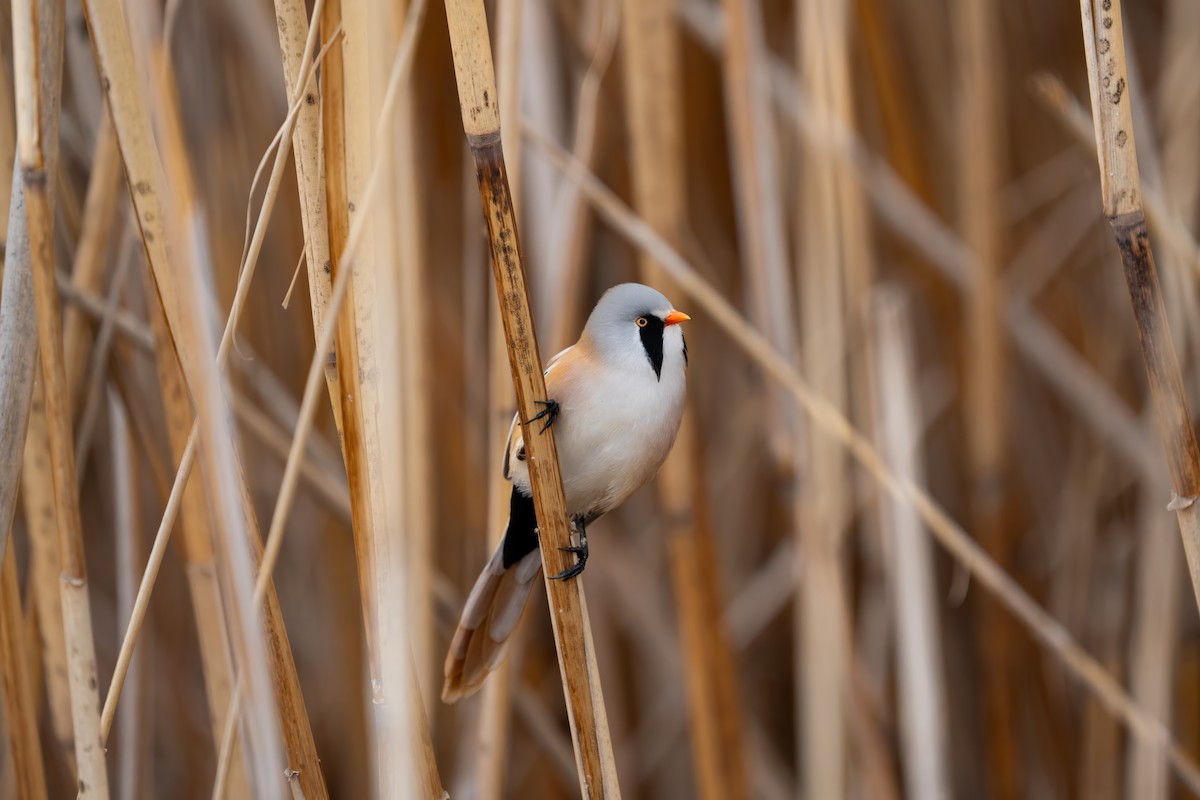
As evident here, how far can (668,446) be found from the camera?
52.2 inches

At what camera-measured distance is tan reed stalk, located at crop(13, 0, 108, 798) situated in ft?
2.74

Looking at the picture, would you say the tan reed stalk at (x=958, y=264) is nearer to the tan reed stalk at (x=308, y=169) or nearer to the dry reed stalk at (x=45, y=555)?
the tan reed stalk at (x=308, y=169)

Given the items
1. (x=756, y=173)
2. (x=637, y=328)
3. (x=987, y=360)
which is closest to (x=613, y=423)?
(x=637, y=328)

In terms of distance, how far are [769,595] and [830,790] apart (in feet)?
2.83

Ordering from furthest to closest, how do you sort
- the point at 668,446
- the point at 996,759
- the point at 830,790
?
the point at 996,759 → the point at 830,790 → the point at 668,446

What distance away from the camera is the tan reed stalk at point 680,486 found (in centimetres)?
156

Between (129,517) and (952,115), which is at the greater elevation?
(952,115)

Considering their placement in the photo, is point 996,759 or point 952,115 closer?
point 996,759

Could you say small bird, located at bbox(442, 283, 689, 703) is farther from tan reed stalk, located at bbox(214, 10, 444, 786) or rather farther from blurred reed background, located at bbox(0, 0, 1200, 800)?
tan reed stalk, located at bbox(214, 10, 444, 786)

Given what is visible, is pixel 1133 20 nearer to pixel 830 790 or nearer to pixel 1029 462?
pixel 1029 462

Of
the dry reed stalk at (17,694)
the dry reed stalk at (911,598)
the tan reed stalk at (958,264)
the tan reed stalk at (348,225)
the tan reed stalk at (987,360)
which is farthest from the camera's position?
the tan reed stalk at (958,264)

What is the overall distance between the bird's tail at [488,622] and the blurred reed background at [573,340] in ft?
0.16

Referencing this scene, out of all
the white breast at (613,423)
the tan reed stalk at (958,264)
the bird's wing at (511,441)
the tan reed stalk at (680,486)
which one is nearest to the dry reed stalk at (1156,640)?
the tan reed stalk at (958,264)

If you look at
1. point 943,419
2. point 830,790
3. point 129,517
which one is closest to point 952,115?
point 943,419
